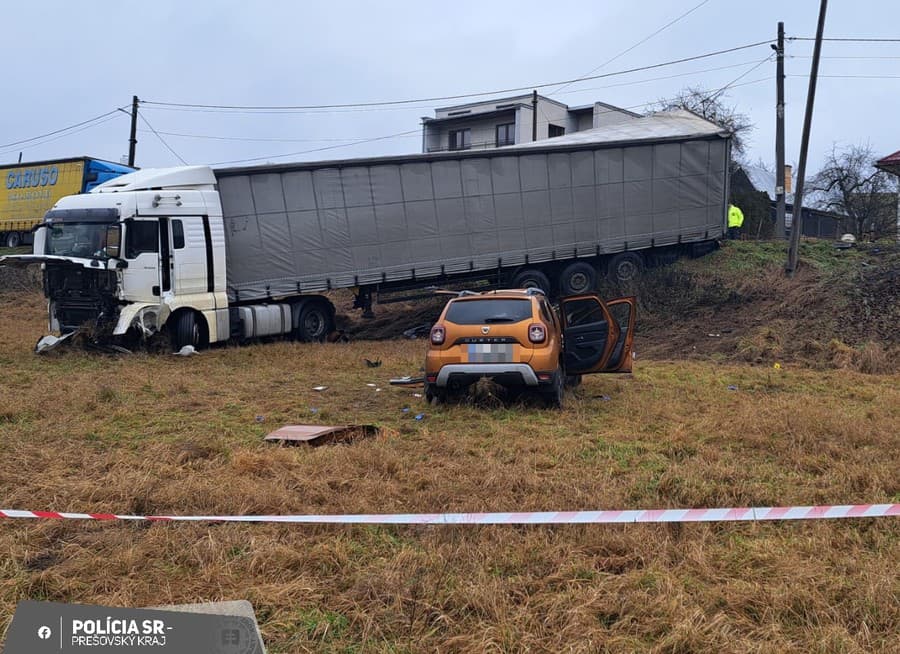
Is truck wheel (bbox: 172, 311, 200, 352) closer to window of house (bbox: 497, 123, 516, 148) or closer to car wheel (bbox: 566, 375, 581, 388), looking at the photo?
car wheel (bbox: 566, 375, 581, 388)

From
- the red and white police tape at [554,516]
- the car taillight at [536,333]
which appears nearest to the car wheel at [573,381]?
the car taillight at [536,333]

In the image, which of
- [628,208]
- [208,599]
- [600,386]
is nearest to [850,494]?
[208,599]

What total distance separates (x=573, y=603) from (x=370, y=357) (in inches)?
417

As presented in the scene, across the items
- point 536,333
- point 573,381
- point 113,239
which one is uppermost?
point 113,239

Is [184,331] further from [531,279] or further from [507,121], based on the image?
[507,121]

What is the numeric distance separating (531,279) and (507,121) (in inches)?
1048

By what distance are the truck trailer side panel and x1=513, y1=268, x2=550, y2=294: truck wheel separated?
397 mm

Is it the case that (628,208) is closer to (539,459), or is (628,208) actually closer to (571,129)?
(539,459)

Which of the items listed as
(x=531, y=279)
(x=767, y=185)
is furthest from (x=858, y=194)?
(x=531, y=279)

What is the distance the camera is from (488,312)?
8453mm

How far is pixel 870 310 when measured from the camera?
14961 mm

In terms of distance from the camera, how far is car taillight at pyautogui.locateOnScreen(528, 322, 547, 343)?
26.8 ft

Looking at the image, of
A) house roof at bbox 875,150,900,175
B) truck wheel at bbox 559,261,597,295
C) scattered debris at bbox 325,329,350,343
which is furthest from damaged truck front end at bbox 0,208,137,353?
house roof at bbox 875,150,900,175

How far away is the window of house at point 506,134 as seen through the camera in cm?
4275
